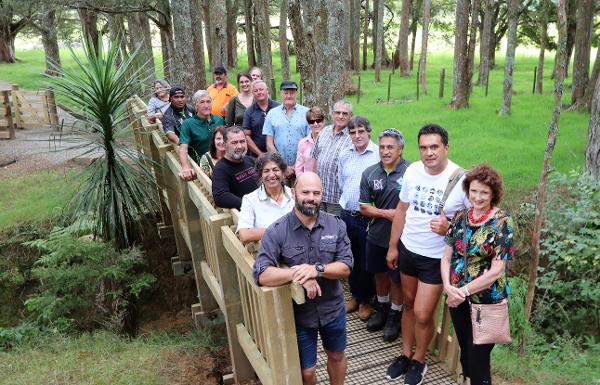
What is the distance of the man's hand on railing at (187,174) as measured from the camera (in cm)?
514

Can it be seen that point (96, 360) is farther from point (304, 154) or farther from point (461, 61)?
point (461, 61)

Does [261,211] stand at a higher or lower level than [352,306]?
higher

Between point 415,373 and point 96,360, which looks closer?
point 415,373

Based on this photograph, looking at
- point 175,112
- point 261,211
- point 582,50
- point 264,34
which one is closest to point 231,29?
point 264,34

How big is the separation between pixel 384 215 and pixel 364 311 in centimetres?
119

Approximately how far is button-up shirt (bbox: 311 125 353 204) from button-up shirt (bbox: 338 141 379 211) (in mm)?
102

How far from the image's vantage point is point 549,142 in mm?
4086

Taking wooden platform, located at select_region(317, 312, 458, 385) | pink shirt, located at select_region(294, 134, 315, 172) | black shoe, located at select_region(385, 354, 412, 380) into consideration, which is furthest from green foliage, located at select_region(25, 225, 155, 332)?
black shoe, located at select_region(385, 354, 412, 380)

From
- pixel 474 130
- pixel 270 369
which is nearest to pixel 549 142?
pixel 270 369

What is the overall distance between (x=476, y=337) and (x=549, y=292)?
3.92m

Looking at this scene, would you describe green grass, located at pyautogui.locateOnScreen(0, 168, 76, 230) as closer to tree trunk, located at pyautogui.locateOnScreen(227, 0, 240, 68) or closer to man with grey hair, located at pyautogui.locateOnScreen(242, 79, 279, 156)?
man with grey hair, located at pyautogui.locateOnScreen(242, 79, 279, 156)

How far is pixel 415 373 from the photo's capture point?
3.77 meters

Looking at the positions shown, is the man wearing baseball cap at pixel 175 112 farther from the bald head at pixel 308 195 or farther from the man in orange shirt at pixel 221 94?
the bald head at pixel 308 195

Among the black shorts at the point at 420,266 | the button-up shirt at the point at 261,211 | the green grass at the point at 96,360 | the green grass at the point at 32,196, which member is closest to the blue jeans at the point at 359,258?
the black shorts at the point at 420,266
